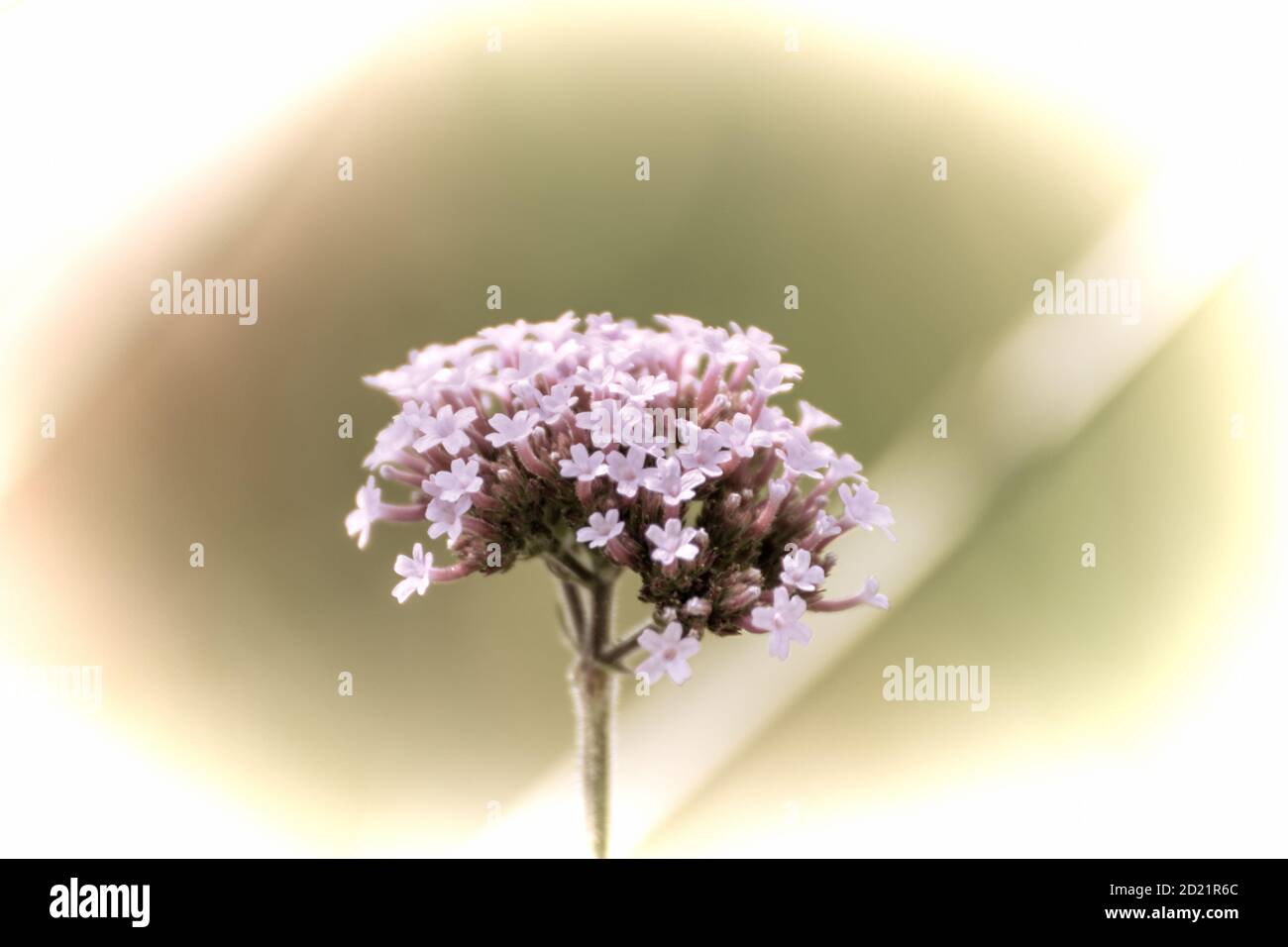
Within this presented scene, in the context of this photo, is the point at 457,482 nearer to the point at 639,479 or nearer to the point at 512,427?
the point at 512,427

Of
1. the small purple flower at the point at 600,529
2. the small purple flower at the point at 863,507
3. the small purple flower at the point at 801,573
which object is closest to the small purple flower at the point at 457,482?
the small purple flower at the point at 600,529

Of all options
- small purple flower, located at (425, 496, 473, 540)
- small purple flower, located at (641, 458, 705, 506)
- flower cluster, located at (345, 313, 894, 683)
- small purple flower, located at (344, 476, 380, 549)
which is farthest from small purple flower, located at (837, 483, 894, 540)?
small purple flower, located at (344, 476, 380, 549)

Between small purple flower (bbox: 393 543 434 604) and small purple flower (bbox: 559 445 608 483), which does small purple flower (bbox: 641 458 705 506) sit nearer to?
small purple flower (bbox: 559 445 608 483)

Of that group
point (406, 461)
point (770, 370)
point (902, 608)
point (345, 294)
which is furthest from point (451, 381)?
point (902, 608)

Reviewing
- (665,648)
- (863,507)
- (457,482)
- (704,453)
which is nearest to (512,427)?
(457,482)

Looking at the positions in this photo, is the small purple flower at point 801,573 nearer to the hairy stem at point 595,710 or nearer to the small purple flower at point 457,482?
the hairy stem at point 595,710

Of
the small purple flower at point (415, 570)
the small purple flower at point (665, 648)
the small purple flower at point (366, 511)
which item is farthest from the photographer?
the small purple flower at point (366, 511)

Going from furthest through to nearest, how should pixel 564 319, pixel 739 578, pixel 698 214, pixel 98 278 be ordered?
1. pixel 698 214
2. pixel 98 278
3. pixel 564 319
4. pixel 739 578
